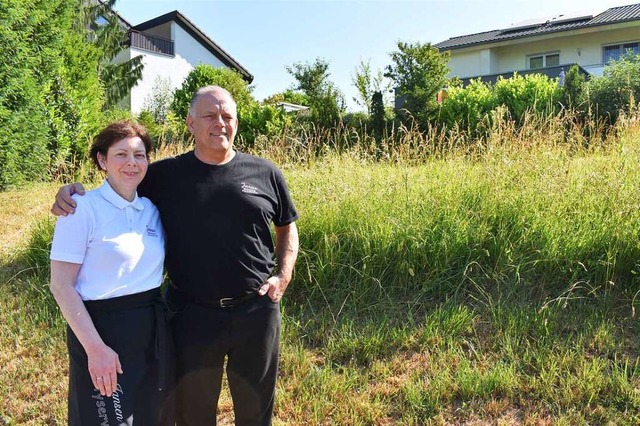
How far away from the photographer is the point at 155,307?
7.44ft

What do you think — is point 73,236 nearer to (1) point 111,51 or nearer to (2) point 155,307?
(2) point 155,307

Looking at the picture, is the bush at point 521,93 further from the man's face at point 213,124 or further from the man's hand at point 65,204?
the man's hand at point 65,204

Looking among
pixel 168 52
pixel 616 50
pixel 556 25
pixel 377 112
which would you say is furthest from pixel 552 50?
pixel 168 52

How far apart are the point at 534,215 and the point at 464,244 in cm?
65

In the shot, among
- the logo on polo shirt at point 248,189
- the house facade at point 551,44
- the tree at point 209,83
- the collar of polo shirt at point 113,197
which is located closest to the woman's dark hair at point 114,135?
the collar of polo shirt at point 113,197

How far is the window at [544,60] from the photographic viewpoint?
2616cm

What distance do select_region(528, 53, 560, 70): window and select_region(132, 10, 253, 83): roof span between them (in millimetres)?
19340

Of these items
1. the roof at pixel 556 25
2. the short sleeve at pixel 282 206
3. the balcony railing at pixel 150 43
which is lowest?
the short sleeve at pixel 282 206

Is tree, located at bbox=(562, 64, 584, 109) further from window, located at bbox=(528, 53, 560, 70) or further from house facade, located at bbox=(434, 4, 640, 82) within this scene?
window, located at bbox=(528, 53, 560, 70)

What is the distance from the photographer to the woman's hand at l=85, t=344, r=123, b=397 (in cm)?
202

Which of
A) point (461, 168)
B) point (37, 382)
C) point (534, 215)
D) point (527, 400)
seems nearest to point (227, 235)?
point (527, 400)

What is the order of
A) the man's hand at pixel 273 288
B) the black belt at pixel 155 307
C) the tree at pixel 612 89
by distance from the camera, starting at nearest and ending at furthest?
1. the black belt at pixel 155 307
2. the man's hand at pixel 273 288
3. the tree at pixel 612 89

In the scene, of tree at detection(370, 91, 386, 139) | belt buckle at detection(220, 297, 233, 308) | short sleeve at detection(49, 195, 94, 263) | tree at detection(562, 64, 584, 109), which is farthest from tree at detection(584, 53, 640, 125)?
short sleeve at detection(49, 195, 94, 263)

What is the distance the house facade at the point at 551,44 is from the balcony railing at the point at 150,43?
16766mm
